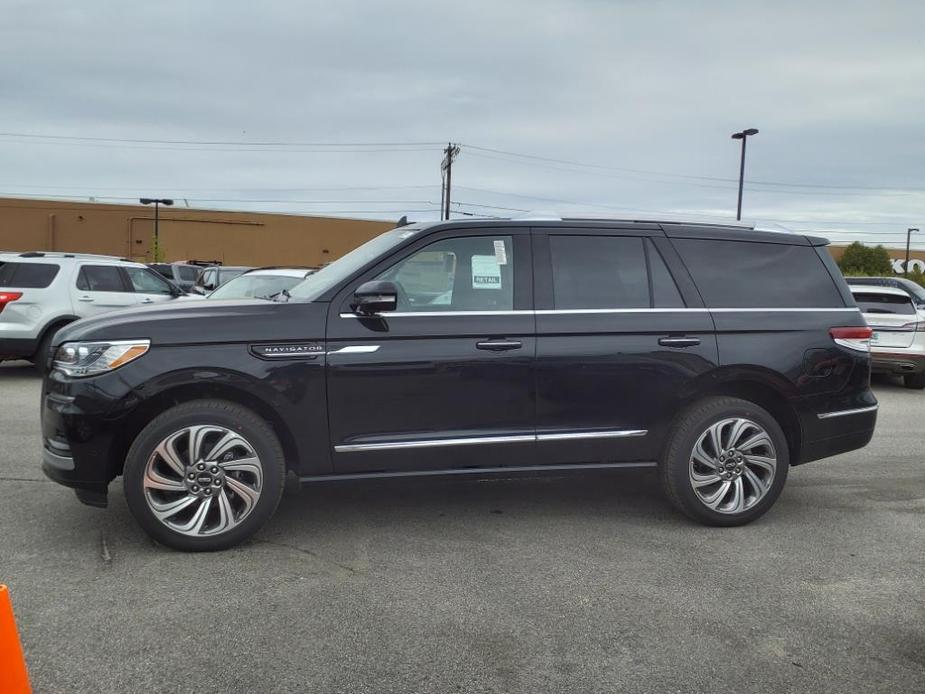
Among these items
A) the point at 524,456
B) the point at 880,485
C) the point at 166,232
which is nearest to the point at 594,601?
the point at 524,456

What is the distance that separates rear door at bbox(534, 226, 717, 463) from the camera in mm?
4777

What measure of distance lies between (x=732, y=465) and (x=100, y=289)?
10072 millimetres

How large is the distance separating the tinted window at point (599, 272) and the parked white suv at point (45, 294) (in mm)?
7925

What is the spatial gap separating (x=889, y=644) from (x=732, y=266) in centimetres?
250

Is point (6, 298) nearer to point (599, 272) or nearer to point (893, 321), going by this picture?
point (599, 272)

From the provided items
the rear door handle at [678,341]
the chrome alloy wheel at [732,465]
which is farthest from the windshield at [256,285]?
the chrome alloy wheel at [732,465]

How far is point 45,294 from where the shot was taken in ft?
37.1

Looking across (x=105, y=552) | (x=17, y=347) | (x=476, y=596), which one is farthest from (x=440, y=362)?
(x=17, y=347)

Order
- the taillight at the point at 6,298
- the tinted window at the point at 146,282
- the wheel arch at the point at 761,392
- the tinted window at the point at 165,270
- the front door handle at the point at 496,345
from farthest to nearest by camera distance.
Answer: the tinted window at the point at 165,270 → the tinted window at the point at 146,282 → the taillight at the point at 6,298 → the wheel arch at the point at 761,392 → the front door handle at the point at 496,345

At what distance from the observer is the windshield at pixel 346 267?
15.5ft

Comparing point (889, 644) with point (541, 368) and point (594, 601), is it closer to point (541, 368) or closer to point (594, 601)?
point (594, 601)

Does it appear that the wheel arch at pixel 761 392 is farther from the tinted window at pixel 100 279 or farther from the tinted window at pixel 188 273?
the tinted window at pixel 188 273

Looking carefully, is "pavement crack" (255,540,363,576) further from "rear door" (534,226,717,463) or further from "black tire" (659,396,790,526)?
"black tire" (659,396,790,526)

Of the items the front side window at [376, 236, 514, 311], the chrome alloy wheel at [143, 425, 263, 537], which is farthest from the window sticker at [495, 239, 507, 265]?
the chrome alloy wheel at [143, 425, 263, 537]
